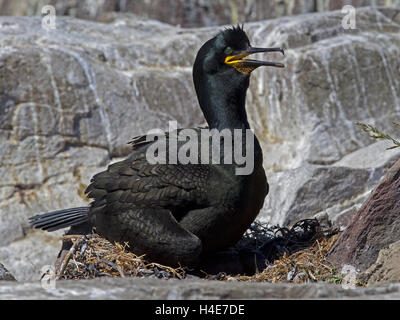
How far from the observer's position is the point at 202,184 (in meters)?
4.82

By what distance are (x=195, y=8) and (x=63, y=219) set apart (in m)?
8.21

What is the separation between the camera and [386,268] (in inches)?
164

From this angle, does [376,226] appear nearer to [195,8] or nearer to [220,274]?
[220,274]

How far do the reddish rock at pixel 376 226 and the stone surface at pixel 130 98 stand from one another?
294 centimetres

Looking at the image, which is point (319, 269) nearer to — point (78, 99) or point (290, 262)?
point (290, 262)

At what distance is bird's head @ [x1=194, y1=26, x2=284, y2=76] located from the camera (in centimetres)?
508
